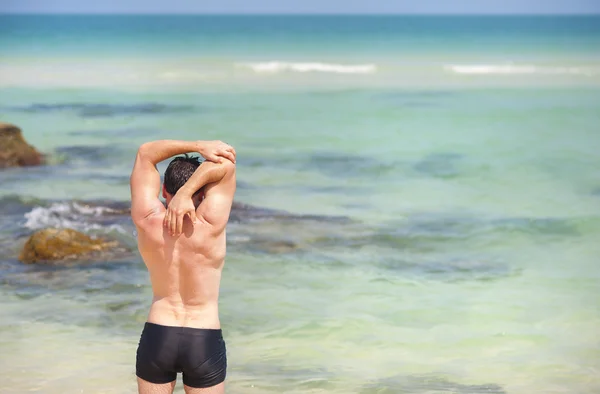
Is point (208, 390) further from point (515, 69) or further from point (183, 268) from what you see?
point (515, 69)

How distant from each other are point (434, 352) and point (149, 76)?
2559 cm

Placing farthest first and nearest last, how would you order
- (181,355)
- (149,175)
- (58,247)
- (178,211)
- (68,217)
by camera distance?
(68,217) < (58,247) < (149,175) < (181,355) < (178,211)

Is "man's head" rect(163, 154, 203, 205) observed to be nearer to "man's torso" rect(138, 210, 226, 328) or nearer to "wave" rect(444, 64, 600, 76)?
"man's torso" rect(138, 210, 226, 328)

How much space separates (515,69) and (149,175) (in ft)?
101

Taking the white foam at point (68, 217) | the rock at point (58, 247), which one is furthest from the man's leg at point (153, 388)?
the white foam at point (68, 217)

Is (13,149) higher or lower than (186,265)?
lower

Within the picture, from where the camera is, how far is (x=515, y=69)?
3306 centimetres

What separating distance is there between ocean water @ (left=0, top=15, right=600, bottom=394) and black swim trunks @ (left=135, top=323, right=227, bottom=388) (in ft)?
6.85

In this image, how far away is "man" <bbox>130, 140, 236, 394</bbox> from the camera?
3.72m

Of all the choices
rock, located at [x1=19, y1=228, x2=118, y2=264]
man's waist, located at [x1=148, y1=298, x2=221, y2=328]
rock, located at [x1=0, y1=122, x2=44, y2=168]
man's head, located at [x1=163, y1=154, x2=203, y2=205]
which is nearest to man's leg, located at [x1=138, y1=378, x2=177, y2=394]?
man's waist, located at [x1=148, y1=298, x2=221, y2=328]

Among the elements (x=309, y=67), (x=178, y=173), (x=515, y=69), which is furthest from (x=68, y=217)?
(x=515, y=69)

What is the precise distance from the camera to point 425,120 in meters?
21.7

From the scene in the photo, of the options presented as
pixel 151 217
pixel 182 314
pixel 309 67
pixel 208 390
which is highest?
pixel 151 217

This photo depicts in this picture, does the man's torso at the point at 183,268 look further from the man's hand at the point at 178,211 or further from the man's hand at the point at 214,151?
the man's hand at the point at 214,151
